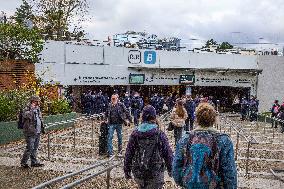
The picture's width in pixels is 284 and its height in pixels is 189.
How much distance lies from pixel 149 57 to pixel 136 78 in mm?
1795

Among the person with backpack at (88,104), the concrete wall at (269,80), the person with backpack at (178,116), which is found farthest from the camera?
the concrete wall at (269,80)

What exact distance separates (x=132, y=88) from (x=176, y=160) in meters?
27.9

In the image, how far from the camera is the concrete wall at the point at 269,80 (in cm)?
3506

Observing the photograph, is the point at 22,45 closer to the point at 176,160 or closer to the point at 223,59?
the point at 223,59

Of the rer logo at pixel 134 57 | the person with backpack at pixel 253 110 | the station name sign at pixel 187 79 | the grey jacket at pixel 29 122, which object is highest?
the rer logo at pixel 134 57

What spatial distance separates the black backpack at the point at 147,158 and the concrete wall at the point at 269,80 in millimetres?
30912

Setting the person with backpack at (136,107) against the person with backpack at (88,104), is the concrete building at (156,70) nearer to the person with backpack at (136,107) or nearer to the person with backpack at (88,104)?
the person with backpack at (88,104)

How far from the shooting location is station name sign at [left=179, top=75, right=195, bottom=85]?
33034 millimetres

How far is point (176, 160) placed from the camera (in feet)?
15.0

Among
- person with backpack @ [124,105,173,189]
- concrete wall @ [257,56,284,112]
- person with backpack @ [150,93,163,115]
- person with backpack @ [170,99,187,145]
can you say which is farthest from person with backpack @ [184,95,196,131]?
concrete wall @ [257,56,284,112]

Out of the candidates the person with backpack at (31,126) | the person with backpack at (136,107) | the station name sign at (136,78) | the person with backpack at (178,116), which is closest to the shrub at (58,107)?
the person with backpack at (136,107)

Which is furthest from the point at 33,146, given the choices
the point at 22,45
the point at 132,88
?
the point at 132,88

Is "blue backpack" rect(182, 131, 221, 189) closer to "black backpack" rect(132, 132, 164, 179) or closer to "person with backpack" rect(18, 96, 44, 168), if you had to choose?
"black backpack" rect(132, 132, 164, 179)

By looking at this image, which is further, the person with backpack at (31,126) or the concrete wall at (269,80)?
the concrete wall at (269,80)
